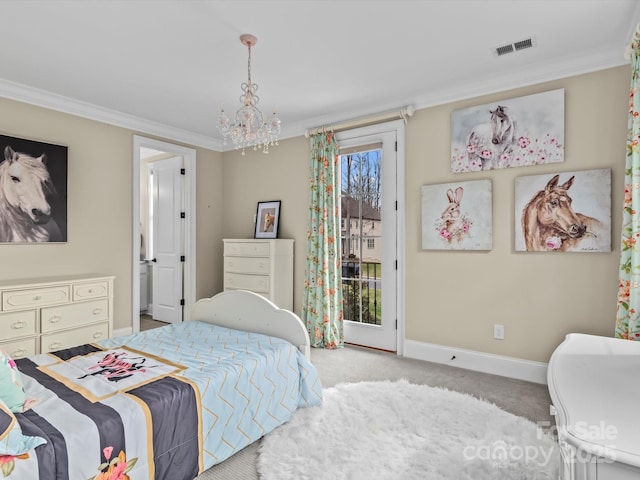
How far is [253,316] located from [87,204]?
2.44m

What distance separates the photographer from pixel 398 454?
6.50ft

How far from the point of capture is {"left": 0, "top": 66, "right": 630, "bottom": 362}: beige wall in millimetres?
2762

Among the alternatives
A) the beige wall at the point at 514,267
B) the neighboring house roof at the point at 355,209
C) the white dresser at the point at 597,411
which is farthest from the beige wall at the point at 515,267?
the white dresser at the point at 597,411

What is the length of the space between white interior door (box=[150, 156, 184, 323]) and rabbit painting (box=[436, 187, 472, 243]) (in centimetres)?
340

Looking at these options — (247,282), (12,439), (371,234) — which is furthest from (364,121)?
(12,439)

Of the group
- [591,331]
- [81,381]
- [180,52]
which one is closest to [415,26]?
[180,52]

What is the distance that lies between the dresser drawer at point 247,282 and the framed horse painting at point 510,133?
2.37 m

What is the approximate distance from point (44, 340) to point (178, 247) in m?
2.03

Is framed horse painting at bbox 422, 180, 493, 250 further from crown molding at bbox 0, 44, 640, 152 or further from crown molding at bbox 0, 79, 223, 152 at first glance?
crown molding at bbox 0, 79, 223, 152

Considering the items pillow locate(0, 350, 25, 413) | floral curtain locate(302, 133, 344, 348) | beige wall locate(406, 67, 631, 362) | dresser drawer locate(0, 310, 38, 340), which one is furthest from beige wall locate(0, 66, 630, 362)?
pillow locate(0, 350, 25, 413)

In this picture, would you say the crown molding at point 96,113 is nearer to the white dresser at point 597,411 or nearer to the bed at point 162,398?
the bed at point 162,398

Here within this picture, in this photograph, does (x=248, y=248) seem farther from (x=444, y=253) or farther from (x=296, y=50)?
(x=296, y=50)

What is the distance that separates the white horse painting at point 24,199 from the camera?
3.22m

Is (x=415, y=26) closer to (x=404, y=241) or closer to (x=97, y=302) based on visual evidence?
(x=404, y=241)
